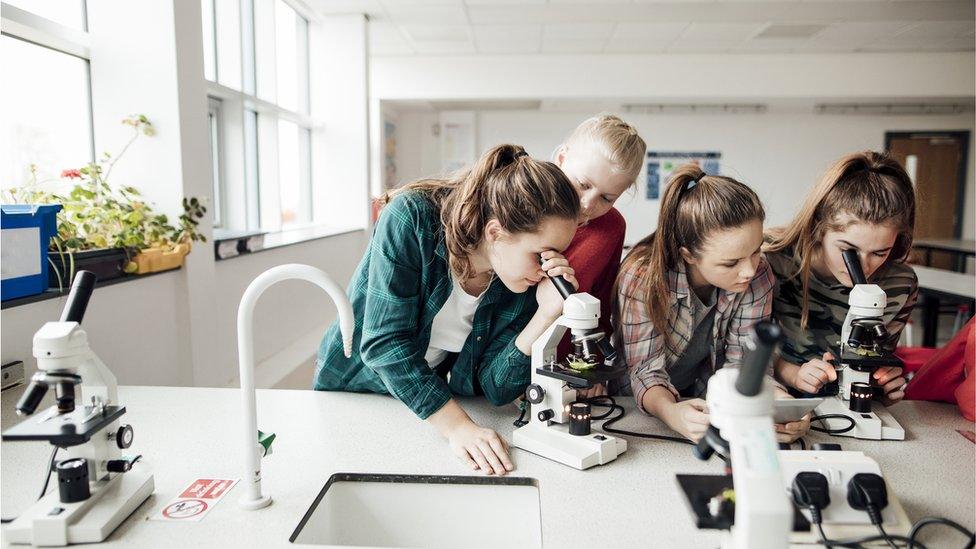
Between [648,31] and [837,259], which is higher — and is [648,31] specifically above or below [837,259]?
above

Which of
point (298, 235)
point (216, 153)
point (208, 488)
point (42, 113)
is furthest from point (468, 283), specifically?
point (298, 235)

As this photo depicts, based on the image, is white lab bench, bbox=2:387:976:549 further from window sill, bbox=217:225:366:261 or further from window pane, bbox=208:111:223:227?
window pane, bbox=208:111:223:227

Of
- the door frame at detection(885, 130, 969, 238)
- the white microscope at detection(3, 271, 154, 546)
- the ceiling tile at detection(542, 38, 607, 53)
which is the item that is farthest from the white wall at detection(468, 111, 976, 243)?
the white microscope at detection(3, 271, 154, 546)

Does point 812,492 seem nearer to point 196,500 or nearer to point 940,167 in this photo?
point 196,500

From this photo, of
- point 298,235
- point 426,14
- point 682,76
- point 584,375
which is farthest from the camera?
point 682,76

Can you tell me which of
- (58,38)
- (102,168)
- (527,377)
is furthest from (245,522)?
(58,38)

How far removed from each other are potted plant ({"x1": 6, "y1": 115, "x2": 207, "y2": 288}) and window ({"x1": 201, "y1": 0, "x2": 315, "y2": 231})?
1.14 m

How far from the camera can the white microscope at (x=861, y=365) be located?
125 cm

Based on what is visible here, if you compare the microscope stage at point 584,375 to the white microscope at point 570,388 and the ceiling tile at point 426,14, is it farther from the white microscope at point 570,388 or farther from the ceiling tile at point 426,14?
the ceiling tile at point 426,14

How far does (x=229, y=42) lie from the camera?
3.56m

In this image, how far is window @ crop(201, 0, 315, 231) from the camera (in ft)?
11.6

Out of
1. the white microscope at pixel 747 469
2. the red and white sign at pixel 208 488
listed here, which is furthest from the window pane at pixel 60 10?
the white microscope at pixel 747 469

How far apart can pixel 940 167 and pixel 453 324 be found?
26.2 ft

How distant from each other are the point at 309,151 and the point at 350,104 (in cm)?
55
